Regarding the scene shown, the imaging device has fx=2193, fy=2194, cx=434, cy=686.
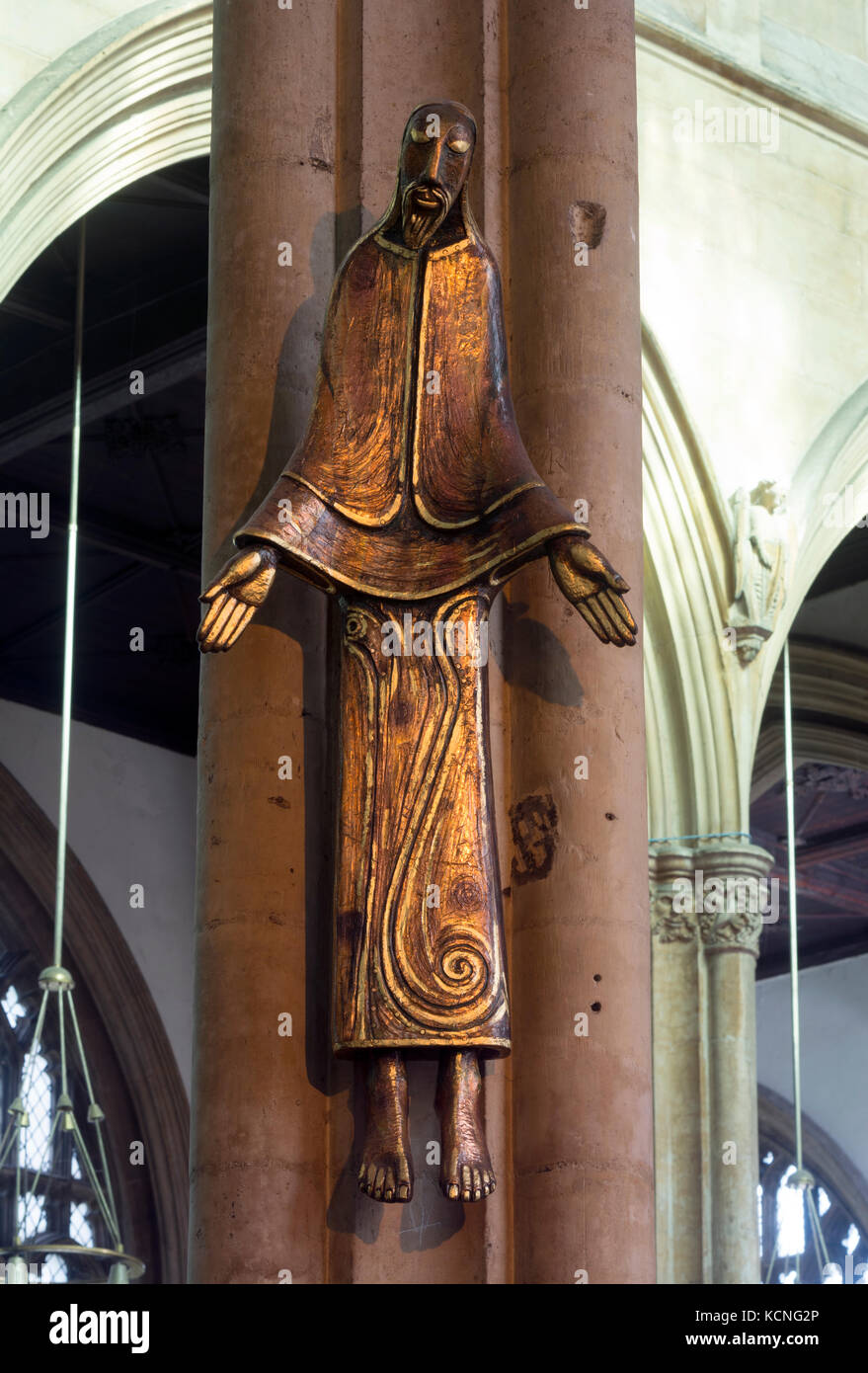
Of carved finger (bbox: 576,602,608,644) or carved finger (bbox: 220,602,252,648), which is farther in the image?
carved finger (bbox: 576,602,608,644)

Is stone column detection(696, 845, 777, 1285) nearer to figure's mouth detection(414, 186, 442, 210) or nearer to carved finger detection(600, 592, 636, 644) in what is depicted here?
carved finger detection(600, 592, 636, 644)

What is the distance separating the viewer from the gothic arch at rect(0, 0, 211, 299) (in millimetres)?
6832

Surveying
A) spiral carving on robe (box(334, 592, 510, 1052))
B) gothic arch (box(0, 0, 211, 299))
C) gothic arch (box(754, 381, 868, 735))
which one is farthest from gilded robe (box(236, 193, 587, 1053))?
gothic arch (box(754, 381, 868, 735))

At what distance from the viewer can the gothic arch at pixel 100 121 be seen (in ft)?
22.4

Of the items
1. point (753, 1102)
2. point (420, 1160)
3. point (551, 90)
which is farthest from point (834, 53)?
point (420, 1160)

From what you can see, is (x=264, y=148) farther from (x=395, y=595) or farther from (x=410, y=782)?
(x=410, y=782)

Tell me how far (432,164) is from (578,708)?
967 mm

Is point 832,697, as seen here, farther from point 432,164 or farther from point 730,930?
point 432,164

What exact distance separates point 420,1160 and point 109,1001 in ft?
35.1

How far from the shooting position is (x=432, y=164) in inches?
142

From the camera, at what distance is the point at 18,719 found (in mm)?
14148

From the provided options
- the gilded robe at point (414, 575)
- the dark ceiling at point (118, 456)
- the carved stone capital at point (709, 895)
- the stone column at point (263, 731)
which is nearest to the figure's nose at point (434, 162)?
the gilded robe at point (414, 575)

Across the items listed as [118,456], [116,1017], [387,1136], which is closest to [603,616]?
[387,1136]

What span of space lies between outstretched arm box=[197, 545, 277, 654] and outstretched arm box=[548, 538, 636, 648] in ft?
1.53
